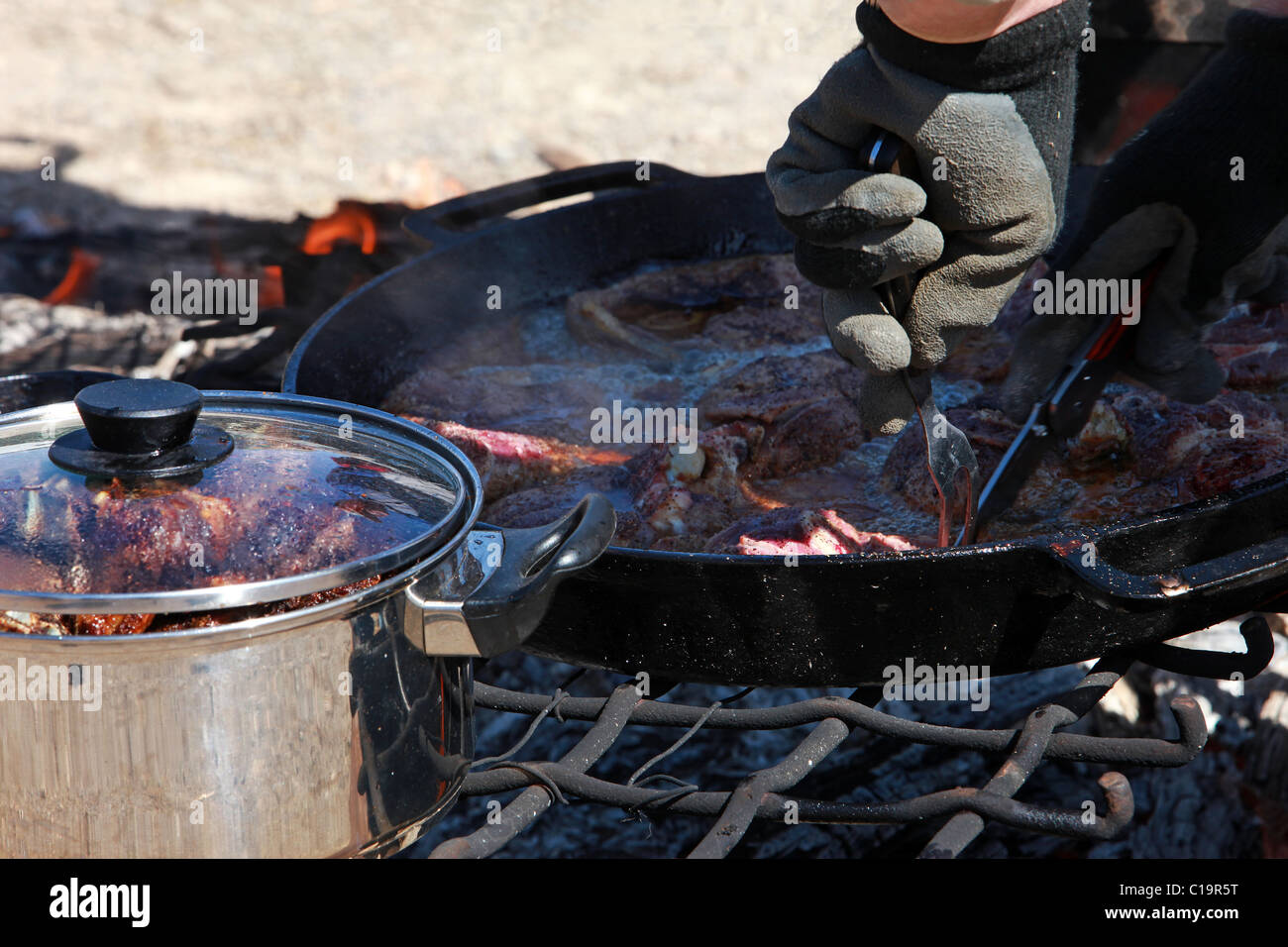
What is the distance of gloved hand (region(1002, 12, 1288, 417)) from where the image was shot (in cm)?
226

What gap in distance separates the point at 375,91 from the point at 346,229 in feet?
11.9

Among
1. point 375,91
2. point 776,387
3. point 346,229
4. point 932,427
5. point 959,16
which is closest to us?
point 959,16

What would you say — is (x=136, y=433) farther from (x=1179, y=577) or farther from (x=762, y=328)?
(x=762, y=328)

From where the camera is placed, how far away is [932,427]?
2.09 meters

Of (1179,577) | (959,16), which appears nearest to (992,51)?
(959,16)

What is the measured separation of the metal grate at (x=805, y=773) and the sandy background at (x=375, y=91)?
4.23 metres

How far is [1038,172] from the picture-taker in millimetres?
1739

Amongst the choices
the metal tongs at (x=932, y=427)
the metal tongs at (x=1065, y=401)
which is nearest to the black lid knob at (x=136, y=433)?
the metal tongs at (x=932, y=427)

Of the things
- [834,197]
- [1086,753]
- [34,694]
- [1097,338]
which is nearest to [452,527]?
[34,694]

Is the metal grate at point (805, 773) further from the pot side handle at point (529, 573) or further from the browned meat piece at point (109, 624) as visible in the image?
the browned meat piece at point (109, 624)

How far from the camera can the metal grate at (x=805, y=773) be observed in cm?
174

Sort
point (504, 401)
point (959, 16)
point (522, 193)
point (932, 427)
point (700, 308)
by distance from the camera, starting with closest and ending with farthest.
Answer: point (959, 16), point (932, 427), point (504, 401), point (700, 308), point (522, 193)

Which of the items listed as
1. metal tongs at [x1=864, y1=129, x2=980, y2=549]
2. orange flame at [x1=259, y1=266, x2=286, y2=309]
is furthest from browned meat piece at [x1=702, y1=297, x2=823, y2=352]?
orange flame at [x1=259, y1=266, x2=286, y2=309]

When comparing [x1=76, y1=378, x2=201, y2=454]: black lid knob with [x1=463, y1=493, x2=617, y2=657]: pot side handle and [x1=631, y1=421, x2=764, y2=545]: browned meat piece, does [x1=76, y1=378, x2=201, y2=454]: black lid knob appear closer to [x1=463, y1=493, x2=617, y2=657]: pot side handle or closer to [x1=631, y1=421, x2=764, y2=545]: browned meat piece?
[x1=463, y1=493, x2=617, y2=657]: pot side handle
